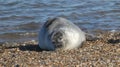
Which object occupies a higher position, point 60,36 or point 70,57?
point 60,36

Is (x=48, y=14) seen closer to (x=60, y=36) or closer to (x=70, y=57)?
(x=60, y=36)

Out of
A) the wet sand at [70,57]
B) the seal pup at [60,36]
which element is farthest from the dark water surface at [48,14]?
the wet sand at [70,57]

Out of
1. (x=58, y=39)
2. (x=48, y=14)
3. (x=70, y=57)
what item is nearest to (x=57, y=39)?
(x=58, y=39)

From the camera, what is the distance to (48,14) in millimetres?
14695

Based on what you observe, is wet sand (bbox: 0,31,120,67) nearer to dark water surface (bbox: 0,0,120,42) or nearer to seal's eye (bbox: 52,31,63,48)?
seal's eye (bbox: 52,31,63,48)

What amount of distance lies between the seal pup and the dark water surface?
268 centimetres

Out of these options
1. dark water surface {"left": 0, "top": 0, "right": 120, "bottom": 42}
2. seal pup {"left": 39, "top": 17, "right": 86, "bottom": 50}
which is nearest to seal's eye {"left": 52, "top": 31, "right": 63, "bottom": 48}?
seal pup {"left": 39, "top": 17, "right": 86, "bottom": 50}

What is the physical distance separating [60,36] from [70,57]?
0.97m

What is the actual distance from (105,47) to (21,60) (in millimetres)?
1883

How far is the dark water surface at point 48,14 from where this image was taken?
41.3ft

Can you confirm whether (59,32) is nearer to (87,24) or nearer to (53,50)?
(53,50)

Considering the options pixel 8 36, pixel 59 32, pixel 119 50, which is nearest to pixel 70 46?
pixel 59 32

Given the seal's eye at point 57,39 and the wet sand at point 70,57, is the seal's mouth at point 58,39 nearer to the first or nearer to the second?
the seal's eye at point 57,39

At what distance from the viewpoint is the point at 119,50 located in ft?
26.4
